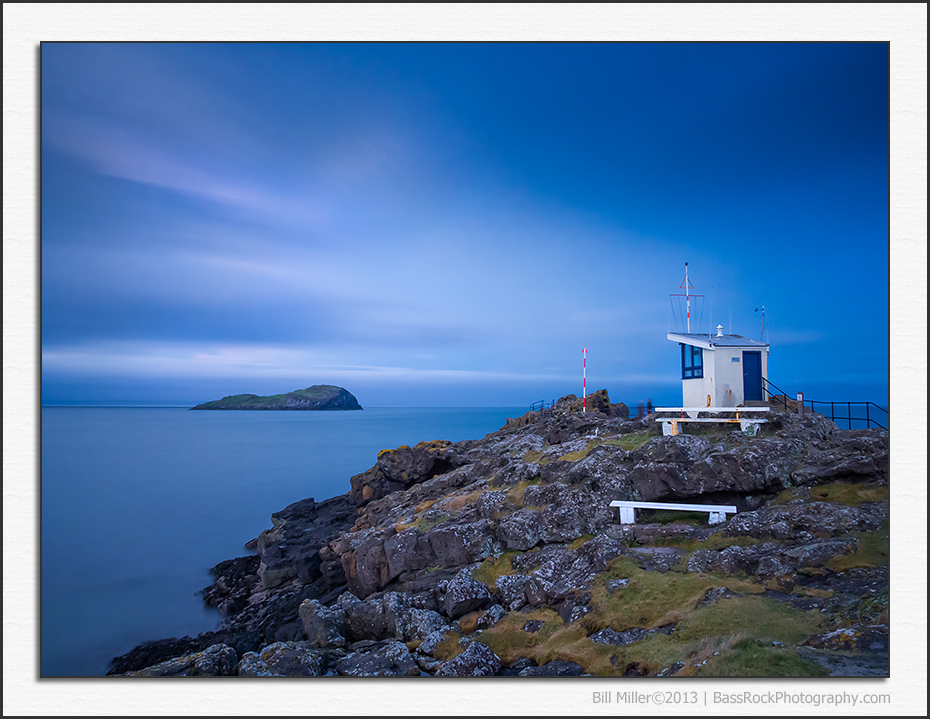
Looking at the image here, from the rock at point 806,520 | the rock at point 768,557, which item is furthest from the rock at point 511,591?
the rock at point 806,520

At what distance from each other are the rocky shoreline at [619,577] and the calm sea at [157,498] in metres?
1.32

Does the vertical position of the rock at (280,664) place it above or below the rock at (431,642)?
above

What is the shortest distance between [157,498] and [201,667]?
41.2ft

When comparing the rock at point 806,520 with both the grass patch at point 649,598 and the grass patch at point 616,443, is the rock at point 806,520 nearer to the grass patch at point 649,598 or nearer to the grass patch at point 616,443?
the grass patch at point 649,598

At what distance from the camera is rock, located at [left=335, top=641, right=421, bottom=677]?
567 centimetres

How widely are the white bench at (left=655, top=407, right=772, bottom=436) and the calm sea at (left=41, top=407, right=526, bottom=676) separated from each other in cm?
1165

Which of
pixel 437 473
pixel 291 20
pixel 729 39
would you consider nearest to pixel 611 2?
pixel 729 39

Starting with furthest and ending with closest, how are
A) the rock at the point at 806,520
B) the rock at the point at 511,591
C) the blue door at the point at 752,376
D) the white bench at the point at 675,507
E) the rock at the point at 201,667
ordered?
the blue door at the point at 752,376
the white bench at the point at 675,507
the rock at the point at 511,591
the rock at the point at 806,520
the rock at the point at 201,667

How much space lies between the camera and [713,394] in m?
11.2

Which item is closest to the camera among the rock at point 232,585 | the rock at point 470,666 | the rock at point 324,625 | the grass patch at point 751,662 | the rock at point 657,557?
the grass patch at point 751,662

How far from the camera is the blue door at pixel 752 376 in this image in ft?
37.7

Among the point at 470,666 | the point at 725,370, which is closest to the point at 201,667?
the point at 470,666

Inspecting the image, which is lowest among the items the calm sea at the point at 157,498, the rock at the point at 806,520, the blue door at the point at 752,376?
the calm sea at the point at 157,498

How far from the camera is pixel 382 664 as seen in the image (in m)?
5.78
